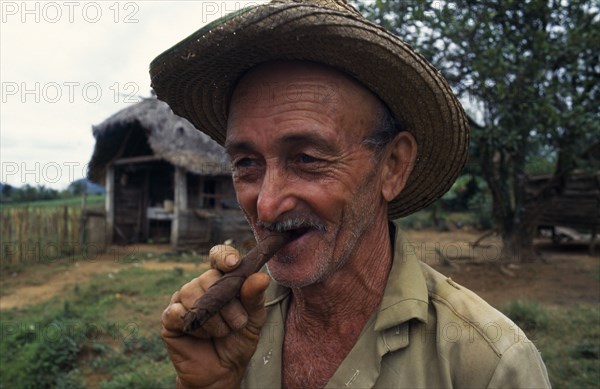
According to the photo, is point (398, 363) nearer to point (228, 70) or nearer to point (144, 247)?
point (228, 70)

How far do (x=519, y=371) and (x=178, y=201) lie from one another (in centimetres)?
1465

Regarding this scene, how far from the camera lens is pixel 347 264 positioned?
1.90 meters

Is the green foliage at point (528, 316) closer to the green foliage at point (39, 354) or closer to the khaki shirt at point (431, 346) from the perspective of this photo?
the khaki shirt at point (431, 346)

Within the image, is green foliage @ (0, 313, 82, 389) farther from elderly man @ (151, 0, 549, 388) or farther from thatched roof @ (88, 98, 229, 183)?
thatched roof @ (88, 98, 229, 183)

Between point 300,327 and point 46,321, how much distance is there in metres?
6.31

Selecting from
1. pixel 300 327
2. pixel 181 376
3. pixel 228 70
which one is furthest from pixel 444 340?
pixel 228 70

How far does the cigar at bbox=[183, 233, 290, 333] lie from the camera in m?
1.35

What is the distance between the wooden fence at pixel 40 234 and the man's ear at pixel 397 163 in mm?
13385

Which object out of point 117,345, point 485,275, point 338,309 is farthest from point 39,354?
point 485,275

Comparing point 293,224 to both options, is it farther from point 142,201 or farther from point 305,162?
point 142,201

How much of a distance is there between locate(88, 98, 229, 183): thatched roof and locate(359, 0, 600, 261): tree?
8310 mm

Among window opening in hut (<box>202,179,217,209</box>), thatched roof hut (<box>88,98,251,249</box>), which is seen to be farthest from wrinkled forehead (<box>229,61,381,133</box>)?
window opening in hut (<box>202,179,217,209</box>)

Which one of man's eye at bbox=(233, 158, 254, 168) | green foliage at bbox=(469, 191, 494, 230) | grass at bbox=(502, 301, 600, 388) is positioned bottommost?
grass at bbox=(502, 301, 600, 388)

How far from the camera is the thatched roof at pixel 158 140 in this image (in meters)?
15.1
